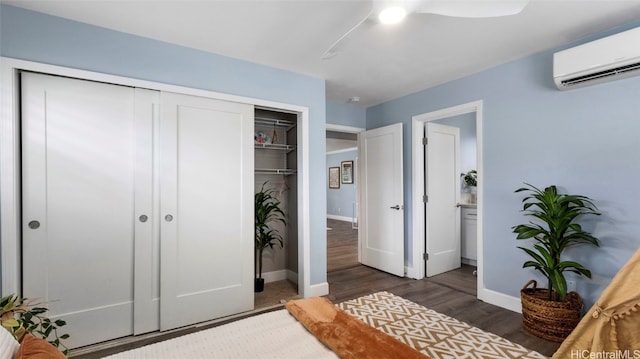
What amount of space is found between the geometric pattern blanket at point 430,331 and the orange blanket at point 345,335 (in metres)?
0.99

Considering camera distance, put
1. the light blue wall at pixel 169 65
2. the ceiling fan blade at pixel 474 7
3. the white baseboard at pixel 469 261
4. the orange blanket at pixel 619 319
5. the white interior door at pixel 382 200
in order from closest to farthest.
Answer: the orange blanket at pixel 619 319, the ceiling fan blade at pixel 474 7, the light blue wall at pixel 169 65, the white interior door at pixel 382 200, the white baseboard at pixel 469 261

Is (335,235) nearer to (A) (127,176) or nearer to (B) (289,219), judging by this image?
(B) (289,219)

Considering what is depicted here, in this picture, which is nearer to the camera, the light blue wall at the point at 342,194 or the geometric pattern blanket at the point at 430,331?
the geometric pattern blanket at the point at 430,331

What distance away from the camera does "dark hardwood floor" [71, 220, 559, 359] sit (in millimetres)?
2346

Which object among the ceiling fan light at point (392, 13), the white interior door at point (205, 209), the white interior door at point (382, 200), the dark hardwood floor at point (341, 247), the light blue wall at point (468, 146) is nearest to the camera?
the ceiling fan light at point (392, 13)

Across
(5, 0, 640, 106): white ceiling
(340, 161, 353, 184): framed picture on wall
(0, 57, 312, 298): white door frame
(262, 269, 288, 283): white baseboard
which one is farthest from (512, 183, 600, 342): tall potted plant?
(340, 161, 353, 184): framed picture on wall

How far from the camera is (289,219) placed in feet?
13.1

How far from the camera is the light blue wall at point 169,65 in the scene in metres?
2.09

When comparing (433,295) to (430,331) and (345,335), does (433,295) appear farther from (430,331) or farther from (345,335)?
(345,335)

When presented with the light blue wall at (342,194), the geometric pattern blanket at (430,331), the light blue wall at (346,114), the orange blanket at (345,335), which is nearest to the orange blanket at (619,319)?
the geometric pattern blanket at (430,331)

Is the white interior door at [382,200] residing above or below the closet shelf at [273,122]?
below

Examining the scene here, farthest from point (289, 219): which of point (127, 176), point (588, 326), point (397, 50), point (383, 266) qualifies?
point (588, 326)

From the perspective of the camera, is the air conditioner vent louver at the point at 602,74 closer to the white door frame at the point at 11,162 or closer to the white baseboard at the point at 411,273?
the white baseboard at the point at 411,273

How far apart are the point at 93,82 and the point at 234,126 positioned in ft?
3.66
